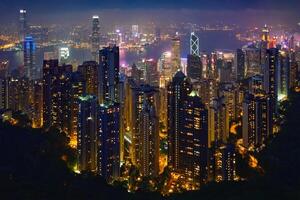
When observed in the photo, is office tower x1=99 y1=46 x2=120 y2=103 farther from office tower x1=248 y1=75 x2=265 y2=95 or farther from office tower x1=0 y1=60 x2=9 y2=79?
office tower x1=248 y1=75 x2=265 y2=95

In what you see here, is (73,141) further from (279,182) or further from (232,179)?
(279,182)

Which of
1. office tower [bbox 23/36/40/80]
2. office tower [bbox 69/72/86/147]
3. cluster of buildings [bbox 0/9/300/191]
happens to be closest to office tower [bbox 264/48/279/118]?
cluster of buildings [bbox 0/9/300/191]

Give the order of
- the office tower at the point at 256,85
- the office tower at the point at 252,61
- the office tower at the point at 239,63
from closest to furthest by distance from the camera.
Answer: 1. the office tower at the point at 256,85
2. the office tower at the point at 252,61
3. the office tower at the point at 239,63

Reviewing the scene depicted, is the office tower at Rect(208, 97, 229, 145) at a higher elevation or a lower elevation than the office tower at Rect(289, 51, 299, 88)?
lower

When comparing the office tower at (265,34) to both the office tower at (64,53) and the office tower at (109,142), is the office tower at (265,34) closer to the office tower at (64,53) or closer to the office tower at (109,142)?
the office tower at (64,53)

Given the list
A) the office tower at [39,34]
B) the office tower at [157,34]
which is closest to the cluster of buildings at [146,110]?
the office tower at [39,34]

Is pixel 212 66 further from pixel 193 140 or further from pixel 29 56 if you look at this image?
pixel 193 140

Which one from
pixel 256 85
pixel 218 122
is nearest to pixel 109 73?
pixel 218 122
